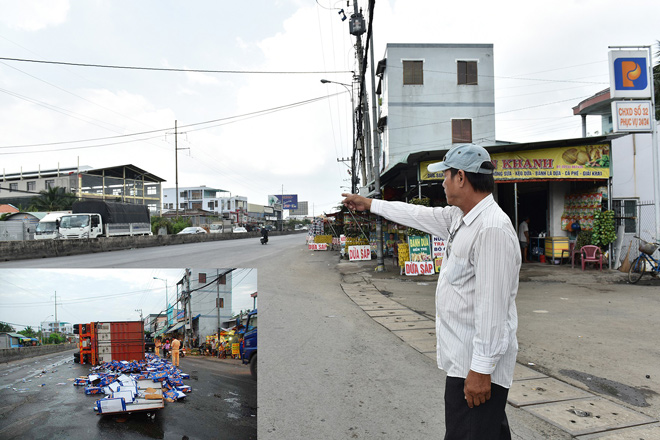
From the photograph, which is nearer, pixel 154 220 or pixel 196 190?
pixel 154 220

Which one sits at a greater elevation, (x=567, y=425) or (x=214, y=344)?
(x=214, y=344)

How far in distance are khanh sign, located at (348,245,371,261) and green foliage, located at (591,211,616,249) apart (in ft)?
24.7

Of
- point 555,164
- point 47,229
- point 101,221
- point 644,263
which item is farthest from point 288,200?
point 644,263

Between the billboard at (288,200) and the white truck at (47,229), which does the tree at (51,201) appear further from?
the billboard at (288,200)

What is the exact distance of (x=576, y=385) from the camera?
13.4 ft

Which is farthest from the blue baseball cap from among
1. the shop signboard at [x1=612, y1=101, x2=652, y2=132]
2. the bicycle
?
the shop signboard at [x1=612, y1=101, x2=652, y2=132]

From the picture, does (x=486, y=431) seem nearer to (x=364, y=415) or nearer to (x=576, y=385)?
(x=364, y=415)

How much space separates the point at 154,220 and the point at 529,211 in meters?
34.5

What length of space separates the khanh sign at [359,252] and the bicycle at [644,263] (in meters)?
8.52

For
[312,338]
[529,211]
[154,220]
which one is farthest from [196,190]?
[312,338]

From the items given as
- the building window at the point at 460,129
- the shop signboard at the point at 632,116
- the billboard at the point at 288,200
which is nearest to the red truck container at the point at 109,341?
the shop signboard at the point at 632,116

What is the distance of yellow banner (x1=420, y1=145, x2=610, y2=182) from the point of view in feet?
41.5

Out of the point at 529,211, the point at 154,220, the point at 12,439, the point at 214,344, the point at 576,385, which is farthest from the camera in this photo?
the point at 154,220

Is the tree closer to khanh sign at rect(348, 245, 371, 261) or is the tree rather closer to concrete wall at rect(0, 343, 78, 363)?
khanh sign at rect(348, 245, 371, 261)
